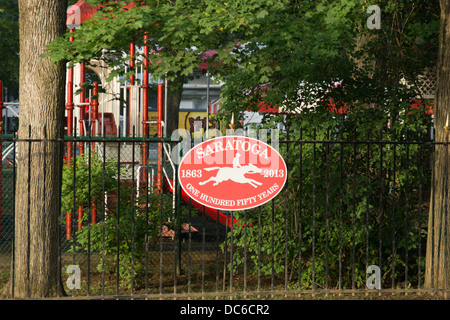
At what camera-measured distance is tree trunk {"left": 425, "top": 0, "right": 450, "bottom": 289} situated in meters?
7.25

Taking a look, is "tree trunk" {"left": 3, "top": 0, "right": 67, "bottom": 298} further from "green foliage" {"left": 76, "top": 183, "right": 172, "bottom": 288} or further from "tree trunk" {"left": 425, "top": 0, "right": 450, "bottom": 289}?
"tree trunk" {"left": 425, "top": 0, "right": 450, "bottom": 289}

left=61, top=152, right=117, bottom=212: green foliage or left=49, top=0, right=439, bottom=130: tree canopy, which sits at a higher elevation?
left=49, top=0, right=439, bottom=130: tree canopy

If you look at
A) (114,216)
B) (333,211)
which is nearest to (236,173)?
(333,211)

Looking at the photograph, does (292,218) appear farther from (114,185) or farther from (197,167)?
(114,185)

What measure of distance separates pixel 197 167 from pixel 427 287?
11.0ft

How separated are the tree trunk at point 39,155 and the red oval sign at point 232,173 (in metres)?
1.58

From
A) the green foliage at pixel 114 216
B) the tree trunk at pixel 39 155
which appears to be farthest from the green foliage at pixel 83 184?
the tree trunk at pixel 39 155

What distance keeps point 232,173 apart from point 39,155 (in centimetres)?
230

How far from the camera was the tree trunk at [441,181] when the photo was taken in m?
7.25

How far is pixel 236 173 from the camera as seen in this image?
275 inches

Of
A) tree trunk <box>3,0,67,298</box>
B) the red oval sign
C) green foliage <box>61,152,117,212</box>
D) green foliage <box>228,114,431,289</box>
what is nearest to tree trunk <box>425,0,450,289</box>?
green foliage <box>228,114,431,289</box>

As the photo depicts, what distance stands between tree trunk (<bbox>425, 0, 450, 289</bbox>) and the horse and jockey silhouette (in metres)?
2.30

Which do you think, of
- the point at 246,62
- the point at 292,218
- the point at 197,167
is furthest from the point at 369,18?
the point at 197,167

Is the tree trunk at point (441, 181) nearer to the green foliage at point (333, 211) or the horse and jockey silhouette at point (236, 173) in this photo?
the green foliage at point (333, 211)
